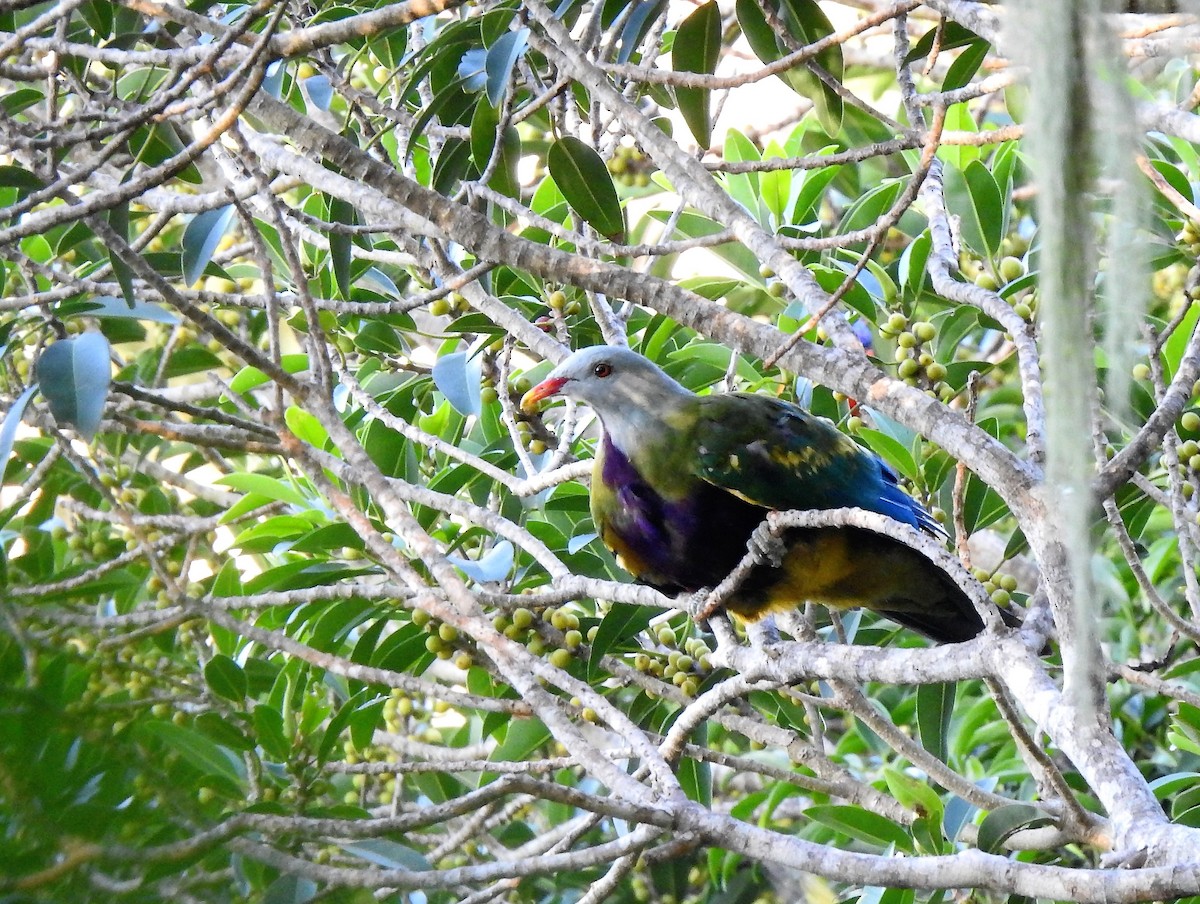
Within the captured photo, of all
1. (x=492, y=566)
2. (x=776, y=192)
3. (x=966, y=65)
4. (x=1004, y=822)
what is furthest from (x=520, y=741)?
(x=966, y=65)

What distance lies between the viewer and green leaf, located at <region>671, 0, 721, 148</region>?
2609 millimetres

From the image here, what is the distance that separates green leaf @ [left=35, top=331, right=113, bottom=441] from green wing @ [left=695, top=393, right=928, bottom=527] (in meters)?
1.26

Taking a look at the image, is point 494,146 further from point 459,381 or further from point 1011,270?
point 1011,270

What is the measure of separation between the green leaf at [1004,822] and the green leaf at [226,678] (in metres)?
1.42

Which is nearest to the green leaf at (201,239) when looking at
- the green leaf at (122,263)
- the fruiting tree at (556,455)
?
the fruiting tree at (556,455)

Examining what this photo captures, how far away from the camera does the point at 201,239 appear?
8.74ft

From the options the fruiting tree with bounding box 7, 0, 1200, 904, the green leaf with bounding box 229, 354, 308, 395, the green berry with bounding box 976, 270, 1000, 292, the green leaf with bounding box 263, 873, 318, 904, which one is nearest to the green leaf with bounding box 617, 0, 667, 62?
the fruiting tree with bounding box 7, 0, 1200, 904

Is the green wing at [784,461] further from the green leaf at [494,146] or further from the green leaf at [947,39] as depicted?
the green leaf at [947,39]

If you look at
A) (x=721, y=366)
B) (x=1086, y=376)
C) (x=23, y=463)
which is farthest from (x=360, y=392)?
(x=1086, y=376)

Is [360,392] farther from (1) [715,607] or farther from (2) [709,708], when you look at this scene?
(2) [709,708]

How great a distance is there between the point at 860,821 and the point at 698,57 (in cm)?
161

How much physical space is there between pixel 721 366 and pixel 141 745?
8.78ft

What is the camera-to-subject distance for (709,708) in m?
2.10

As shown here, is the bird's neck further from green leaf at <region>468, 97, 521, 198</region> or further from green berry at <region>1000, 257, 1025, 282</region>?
green berry at <region>1000, 257, 1025, 282</region>
